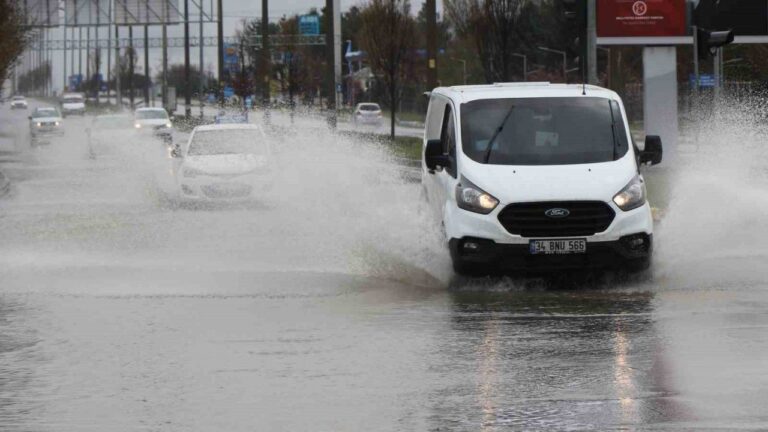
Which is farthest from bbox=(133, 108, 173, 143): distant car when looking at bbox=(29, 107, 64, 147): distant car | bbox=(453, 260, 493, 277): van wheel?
bbox=(453, 260, 493, 277): van wheel

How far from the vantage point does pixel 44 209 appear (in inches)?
1074

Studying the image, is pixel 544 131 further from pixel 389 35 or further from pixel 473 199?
pixel 389 35

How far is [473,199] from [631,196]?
1.45 m

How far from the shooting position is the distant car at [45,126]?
6919cm

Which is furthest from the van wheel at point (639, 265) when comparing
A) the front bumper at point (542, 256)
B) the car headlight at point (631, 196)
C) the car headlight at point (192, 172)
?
the car headlight at point (192, 172)

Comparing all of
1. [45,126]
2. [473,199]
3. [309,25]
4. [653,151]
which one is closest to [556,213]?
[473,199]

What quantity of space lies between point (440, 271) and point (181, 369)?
5.34 metres

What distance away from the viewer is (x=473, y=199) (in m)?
14.4

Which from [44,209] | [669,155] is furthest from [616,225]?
[669,155]

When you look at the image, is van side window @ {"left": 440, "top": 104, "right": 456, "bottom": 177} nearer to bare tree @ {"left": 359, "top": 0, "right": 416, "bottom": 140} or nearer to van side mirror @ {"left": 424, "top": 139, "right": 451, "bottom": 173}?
van side mirror @ {"left": 424, "top": 139, "right": 451, "bottom": 173}

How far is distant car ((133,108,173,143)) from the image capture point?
5564 centimetres

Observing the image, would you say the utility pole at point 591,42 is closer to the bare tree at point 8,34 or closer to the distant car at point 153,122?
the distant car at point 153,122

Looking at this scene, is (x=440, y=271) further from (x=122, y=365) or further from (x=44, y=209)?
(x=44, y=209)

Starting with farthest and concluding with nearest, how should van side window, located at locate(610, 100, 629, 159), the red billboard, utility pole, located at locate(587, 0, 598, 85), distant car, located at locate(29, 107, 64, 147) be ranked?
distant car, located at locate(29, 107, 64, 147) → the red billboard → utility pole, located at locate(587, 0, 598, 85) → van side window, located at locate(610, 100, 629, 159)
